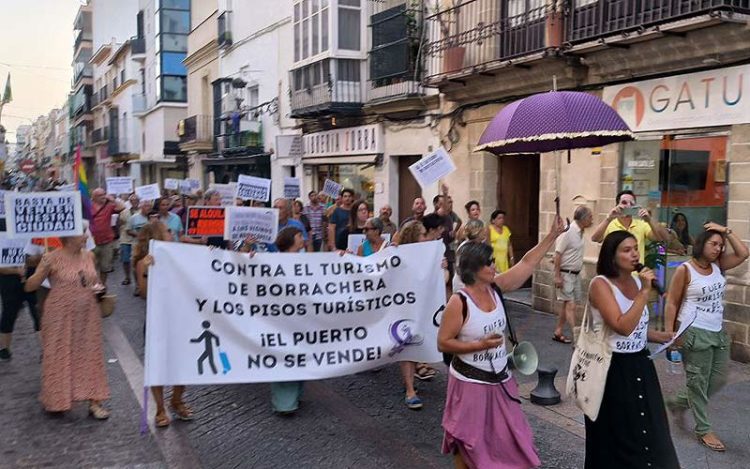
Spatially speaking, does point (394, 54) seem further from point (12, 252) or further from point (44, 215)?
point (44, 215)

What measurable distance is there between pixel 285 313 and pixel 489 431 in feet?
7.10

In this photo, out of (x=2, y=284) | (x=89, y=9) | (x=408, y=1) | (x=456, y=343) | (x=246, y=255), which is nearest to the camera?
(x=456, y=343)

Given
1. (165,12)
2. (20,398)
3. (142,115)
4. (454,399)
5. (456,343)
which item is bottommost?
(20,398)

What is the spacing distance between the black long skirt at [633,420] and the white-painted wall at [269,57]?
1712 centimetres

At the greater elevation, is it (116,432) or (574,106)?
(574,106)

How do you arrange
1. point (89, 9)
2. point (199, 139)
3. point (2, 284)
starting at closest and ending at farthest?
point (2, 284) → point (199, 139) → point (89, 9)

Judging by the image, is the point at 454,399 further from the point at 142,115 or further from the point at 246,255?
the point at 142,115

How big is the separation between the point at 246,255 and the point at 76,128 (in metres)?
67.6

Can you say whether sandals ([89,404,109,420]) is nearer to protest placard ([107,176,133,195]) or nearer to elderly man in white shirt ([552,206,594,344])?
elderly man in white shirt ([552,206,594,344])

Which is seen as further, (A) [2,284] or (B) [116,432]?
(A) [2,284]

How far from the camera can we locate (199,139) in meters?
28.3

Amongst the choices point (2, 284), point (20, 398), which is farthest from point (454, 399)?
point (2, 284)

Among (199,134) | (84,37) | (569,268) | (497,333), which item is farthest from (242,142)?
(84,37)

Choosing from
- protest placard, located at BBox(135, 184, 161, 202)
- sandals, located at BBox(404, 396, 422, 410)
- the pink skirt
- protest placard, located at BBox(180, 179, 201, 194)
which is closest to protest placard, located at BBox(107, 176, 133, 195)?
protest placard, located at BBox(180, 179, 201, 194)
